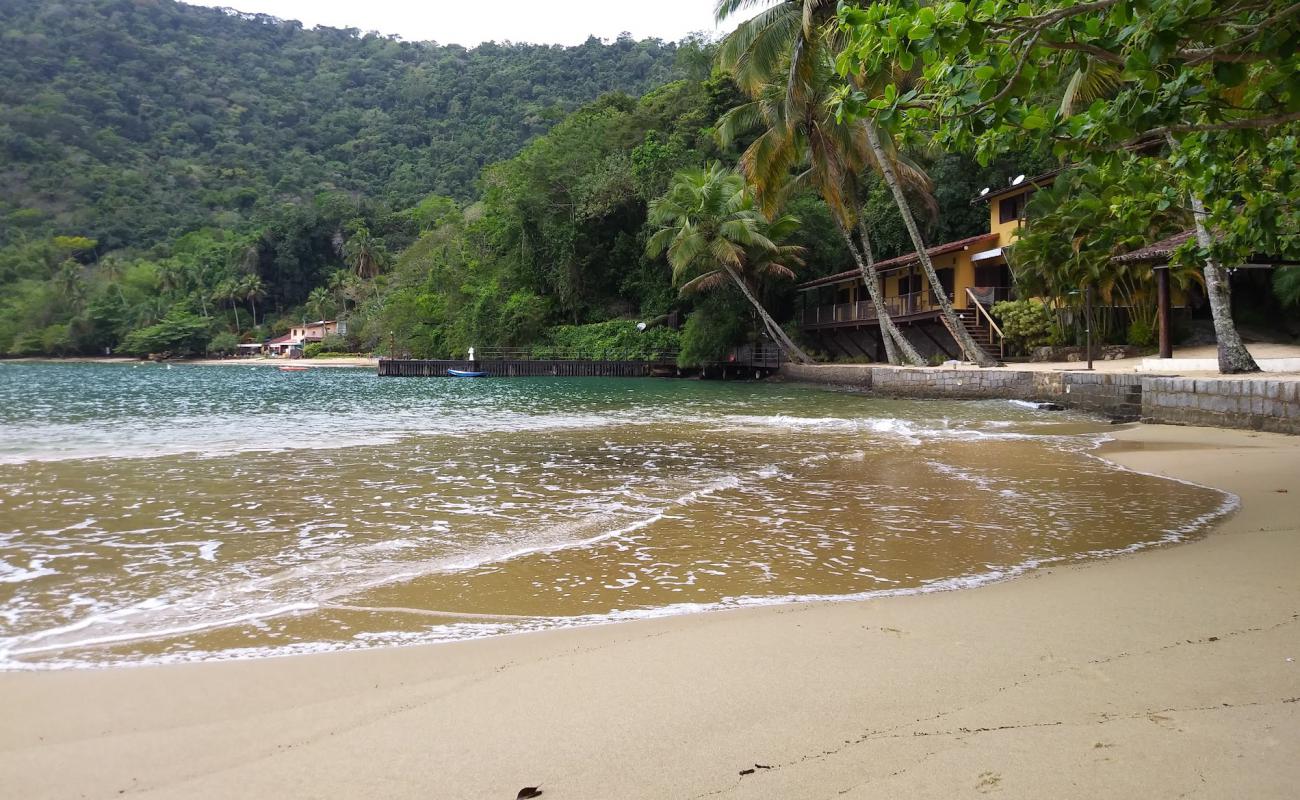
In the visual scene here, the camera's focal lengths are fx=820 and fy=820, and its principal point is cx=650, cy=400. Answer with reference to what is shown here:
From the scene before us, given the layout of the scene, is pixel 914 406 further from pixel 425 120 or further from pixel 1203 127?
pixel 425 120

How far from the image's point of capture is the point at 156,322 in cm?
8931

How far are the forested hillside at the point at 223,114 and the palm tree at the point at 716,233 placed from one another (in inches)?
2320

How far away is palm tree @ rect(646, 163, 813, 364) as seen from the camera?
35.0 metres

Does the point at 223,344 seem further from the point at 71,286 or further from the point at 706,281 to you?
the point at 706,281

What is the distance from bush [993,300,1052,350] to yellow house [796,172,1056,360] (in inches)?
19.0

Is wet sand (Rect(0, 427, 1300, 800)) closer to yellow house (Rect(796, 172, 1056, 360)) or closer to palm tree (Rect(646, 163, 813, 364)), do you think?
yellow house (Rect(796, 172, 1056, 360))

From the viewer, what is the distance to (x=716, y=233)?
3581 centimetres

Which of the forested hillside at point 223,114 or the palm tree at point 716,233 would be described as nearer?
the palm tree at point 716,233

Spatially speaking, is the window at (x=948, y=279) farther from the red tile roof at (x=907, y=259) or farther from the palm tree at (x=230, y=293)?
the palm tree at (x=230, y=293)

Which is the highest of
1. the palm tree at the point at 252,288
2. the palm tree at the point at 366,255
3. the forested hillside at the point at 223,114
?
the forested hillside at the point at 223,114

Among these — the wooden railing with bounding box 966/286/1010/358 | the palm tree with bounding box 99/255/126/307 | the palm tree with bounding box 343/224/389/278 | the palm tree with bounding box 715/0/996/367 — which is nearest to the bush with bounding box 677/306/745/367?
the wooden railing with bounding box 966/286/1010/358

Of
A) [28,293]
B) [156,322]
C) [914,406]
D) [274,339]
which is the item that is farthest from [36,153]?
[914,406]

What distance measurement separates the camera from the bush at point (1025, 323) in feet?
89.0

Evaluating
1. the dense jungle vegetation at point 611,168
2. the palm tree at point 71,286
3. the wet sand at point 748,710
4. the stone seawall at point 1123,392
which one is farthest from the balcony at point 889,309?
the palm tree at point 71,286
